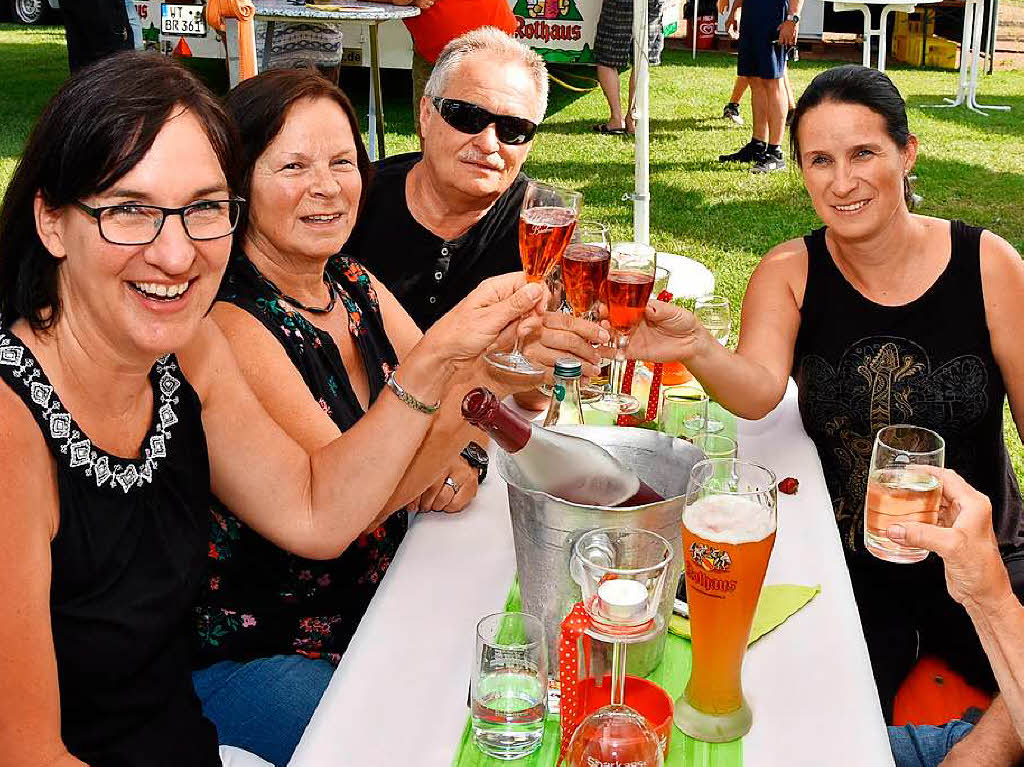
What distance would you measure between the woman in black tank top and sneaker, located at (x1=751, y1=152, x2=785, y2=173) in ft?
21.4

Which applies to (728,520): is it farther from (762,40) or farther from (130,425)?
(762,40)

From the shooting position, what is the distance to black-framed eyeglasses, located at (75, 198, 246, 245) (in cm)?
161

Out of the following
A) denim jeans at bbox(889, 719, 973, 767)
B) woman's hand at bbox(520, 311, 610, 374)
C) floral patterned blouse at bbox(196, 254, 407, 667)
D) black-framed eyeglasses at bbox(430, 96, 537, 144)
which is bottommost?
denim jeans at bbox(889, 719, 973, 767)

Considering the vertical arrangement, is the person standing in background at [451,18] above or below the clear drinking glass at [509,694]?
above

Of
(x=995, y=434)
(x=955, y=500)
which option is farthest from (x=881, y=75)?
(x=955, y=500)

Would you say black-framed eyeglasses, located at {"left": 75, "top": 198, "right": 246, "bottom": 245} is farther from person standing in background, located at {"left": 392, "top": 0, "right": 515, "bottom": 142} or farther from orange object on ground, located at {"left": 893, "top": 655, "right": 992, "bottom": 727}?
person standing in background, located at {"left": 392, "top": 0, "right": 515, "bottom": 142}

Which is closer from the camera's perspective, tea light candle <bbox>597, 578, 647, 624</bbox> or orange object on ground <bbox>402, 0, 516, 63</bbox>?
tea light candle <bbox>597, 578, 647, 624</bbox>

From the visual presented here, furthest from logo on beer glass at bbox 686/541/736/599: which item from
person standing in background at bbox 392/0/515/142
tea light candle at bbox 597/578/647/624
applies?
person standing in background at bbox 392/0/515/142

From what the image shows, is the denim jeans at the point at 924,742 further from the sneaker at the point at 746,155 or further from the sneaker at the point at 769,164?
the sneaker at the point at 746,155

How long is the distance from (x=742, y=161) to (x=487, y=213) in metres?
6.55

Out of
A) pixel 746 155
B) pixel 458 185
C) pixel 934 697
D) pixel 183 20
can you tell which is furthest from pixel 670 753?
pixel 746 155

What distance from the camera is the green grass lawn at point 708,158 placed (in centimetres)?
750

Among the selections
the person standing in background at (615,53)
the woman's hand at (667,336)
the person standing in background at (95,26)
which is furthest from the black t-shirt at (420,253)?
the person standing in background at (615,53)

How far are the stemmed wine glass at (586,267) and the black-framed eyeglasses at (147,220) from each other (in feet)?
2.26
